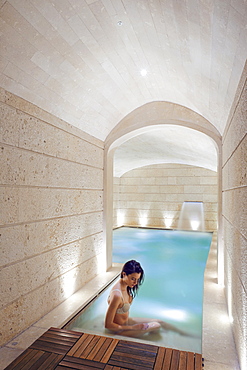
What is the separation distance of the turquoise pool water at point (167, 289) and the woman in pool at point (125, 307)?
117 mm

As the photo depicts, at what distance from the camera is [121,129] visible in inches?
196

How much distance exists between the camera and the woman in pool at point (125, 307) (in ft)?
10.4

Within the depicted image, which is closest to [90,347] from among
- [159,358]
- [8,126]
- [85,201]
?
[159,358]

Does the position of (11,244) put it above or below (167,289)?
above

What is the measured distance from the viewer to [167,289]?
16.3 feet

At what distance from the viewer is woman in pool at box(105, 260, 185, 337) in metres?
3.16

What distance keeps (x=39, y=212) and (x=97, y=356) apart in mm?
1690

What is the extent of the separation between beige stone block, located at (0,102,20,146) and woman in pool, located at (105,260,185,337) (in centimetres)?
195

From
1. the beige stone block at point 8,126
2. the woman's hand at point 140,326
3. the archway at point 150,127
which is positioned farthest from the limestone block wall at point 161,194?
the beige stone block at point 8,126

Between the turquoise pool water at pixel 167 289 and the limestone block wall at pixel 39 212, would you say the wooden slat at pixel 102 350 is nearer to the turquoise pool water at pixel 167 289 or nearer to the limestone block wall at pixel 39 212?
the turquoise pool water at pixel 167 289

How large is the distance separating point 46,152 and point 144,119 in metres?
2.19

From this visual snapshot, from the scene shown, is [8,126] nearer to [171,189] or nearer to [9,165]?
[9,165]

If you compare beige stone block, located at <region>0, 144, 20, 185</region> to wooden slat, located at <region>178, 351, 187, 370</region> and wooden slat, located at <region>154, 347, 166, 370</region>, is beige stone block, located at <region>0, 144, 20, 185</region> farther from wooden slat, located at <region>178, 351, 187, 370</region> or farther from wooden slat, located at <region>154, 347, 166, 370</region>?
wooden slat, located at <region>178, 351, 187, 370</region>

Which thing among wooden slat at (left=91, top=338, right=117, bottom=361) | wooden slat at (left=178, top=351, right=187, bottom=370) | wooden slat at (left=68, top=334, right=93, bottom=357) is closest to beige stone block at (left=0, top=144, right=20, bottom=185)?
wooden slat at (left=68, top=334, right=93, bottom=357)
